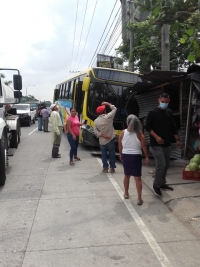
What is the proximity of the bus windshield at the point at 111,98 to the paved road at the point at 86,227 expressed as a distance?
3967mm

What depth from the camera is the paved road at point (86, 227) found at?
373 cm

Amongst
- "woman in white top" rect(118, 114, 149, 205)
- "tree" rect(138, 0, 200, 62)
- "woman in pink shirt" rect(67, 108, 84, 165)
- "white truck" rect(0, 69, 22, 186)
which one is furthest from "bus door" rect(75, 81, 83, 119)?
"tree" rect(138, 0, 200, 62)

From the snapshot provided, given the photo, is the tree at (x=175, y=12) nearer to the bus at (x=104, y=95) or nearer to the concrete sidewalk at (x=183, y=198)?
the concrete sidewalk at (x=183, y=198)

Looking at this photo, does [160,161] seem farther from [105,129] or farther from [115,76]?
[115,76]

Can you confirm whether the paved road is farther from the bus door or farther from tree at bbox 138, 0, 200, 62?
the bus door

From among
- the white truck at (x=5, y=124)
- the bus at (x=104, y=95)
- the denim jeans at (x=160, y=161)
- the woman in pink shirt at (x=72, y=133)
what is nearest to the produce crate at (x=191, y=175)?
the denim jeans at (x=160, y=161)

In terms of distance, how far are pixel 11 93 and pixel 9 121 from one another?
1.75 m

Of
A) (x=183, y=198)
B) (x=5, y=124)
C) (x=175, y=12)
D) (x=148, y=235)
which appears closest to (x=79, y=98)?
(x=5, y=124)

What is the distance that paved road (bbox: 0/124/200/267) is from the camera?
373 cm

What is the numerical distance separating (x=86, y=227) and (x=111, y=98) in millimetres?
7176

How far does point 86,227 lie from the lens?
4672mm

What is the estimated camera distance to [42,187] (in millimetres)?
6828

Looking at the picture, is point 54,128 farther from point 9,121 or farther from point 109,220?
point 109,220

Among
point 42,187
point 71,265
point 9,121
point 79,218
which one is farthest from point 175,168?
point 9,121
